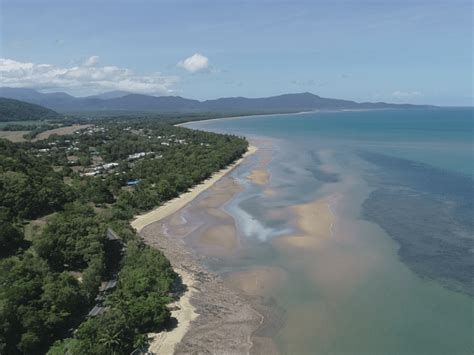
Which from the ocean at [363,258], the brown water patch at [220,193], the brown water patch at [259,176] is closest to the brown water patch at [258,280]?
the ocean at [363,258]

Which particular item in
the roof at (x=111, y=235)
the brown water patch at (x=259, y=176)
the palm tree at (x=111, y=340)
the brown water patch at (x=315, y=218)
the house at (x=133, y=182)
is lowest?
the house at (x=133, y=182)

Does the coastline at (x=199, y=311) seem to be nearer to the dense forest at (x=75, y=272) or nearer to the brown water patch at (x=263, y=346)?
the brown water patch at (x=263, y=346)

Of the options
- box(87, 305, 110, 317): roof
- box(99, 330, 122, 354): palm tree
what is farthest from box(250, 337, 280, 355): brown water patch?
box(87, 305, 110, 317): roof

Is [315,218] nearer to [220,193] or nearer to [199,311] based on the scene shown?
[220,193]

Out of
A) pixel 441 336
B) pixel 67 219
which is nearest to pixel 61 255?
pixel 67 219

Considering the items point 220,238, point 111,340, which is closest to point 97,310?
point 111,340

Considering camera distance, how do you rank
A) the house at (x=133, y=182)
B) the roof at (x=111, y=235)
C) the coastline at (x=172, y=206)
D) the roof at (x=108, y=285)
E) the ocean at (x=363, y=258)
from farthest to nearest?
1. the house at (x=133, y=182)
2. the coastline at (x=172, y=206)
3. the roof at (x=111, y=235)
4. the roof at (x=108, y=285)
5. the ocean at (x=363, y=258)

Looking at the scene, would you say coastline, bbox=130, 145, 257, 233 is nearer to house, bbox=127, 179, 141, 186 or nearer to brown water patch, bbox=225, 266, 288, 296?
house, bbox=127, 179, 141, 186
